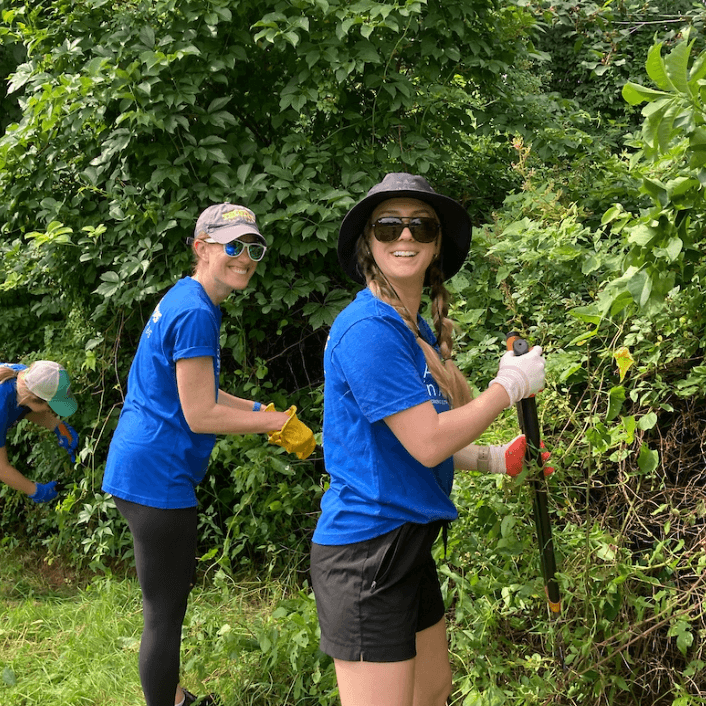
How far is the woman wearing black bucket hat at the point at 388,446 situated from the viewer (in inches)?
70.1

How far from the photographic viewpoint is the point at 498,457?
228 centimetres

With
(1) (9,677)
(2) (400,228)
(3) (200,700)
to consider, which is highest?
(2) (400,228)

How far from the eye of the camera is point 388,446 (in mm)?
1847

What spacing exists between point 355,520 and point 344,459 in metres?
0.15

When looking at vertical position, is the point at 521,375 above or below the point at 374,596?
above

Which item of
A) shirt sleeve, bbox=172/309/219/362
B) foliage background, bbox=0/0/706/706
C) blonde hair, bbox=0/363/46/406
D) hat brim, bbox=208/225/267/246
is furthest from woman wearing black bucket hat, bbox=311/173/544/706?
blonde hair, bbox=0/363/46/406

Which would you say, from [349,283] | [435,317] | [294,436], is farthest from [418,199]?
[349,283]

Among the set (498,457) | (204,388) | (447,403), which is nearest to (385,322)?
(447,403)

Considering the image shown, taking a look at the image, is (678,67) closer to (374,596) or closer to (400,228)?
(400,228)

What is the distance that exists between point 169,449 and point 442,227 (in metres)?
1.26

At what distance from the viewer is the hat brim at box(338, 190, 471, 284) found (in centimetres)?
202

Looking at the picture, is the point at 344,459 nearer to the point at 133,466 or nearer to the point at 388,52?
the point at 133,466

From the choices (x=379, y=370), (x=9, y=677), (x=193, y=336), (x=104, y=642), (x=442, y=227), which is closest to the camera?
(x=379, y=370)

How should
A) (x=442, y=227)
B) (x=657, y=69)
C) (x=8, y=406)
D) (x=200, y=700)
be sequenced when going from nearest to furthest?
(x=657, y=69), (x=442, y=227), (x=200, y=700), (x=8, y=406)
